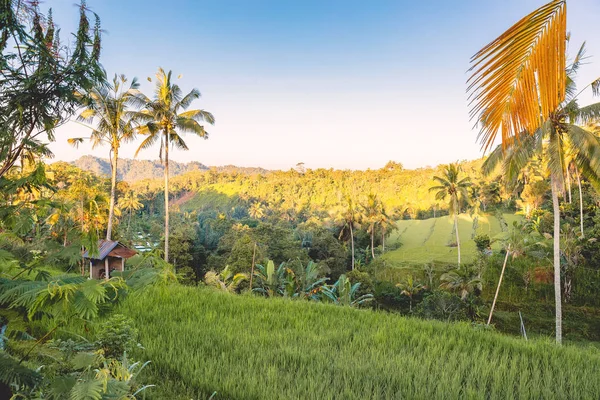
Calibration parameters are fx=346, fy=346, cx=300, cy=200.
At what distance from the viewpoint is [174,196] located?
93.2 meters

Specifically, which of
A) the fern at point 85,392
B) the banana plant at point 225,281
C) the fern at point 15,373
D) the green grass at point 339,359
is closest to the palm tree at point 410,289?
the banana plant at point 225,281

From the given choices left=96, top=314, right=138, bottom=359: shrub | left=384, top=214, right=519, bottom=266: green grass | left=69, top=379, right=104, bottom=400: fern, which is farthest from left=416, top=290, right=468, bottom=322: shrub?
left=69, top=379, right=104, bottom=400: fern

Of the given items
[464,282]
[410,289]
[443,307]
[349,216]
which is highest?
[349,216]

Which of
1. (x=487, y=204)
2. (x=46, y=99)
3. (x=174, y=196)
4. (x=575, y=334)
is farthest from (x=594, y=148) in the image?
(x=174, y=196)

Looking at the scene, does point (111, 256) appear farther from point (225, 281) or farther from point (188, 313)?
point (188, 313)

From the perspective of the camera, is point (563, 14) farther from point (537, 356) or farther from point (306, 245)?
point (306, 245)

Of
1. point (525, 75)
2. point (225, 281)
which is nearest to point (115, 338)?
point (525, 75)

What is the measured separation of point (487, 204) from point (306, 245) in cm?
2751

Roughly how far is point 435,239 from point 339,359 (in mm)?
38547

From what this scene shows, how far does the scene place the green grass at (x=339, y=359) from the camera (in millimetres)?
3232

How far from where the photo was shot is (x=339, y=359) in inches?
156

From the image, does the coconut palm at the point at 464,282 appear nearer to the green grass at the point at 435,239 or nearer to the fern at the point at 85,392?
the green grass at the point at 435,239

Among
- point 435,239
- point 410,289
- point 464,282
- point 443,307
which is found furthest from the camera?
point 435,239

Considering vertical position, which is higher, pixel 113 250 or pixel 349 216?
pixel 349 216
